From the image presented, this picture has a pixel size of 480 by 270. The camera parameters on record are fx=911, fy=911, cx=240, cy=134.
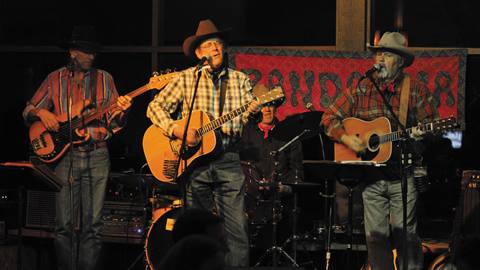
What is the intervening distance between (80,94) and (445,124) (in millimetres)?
3714

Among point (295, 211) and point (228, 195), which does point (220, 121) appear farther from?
point (295, 211)

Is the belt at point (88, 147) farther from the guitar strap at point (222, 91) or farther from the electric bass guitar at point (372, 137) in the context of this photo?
the electric bass guitar at point (372, 137)

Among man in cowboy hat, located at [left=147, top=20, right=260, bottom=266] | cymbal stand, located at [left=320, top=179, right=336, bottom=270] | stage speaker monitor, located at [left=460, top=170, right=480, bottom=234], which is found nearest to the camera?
man in cowboy hat, located at [left=147, top=20, right=260, bottom=266]

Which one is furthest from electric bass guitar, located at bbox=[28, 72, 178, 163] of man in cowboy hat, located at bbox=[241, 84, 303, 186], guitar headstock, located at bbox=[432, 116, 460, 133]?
guitar headstock, located at bbox=[432, 116, 460, 133]

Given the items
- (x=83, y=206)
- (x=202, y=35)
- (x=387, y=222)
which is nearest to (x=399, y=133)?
(x=387, y=222)

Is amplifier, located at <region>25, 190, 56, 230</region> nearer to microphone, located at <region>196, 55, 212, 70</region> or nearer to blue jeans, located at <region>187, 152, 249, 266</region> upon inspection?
blue jeans, located at <region>187, 152, 249, 266</region>

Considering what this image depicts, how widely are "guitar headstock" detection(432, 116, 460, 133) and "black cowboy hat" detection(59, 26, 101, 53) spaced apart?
3.61m

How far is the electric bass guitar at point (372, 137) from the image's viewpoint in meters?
8.64

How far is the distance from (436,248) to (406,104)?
2179 millimetres

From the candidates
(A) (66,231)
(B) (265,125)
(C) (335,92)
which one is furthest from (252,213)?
(A) (66,231)

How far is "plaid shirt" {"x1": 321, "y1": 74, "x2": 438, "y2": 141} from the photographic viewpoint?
28.5ft

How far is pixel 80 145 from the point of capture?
9.24 metres

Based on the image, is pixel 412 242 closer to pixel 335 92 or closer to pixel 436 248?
pixel 436 248

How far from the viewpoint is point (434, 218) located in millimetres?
10898
